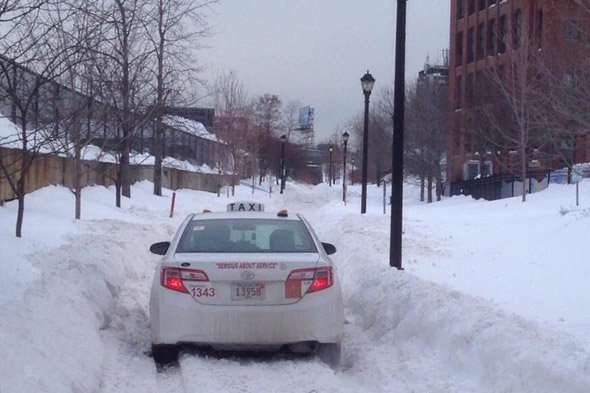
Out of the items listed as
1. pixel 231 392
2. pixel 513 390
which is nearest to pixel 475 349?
pixel 513 390

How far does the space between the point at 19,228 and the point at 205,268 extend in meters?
8.39

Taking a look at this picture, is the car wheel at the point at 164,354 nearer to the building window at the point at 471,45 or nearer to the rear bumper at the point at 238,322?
the rear bumper at the point at 238,322

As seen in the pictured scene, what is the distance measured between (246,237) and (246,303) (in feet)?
5.05

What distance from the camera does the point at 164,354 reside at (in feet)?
27.5

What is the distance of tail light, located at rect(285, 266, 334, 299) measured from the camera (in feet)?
26.9

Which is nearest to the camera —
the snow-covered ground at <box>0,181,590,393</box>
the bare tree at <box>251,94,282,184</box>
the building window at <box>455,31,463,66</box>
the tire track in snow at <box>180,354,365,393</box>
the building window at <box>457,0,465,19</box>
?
the snow-covered ground at <box>0,181,590,393</box>

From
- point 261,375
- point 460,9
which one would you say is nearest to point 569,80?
point 261,375

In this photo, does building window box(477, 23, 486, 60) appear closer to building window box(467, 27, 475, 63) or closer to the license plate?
building window box(467, 27, 475, 63)

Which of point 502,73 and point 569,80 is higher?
point 502,73

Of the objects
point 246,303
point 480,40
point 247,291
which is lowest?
point 246,303

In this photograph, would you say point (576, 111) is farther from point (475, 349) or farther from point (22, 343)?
point (22, 343)

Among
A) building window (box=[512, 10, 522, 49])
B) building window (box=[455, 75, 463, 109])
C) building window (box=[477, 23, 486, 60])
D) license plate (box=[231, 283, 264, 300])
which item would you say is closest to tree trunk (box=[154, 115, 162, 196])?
building window (box=[512, 10, 522, 49])

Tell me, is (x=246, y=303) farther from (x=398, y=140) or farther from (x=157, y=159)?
(x=157, y=159)

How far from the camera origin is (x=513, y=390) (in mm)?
6438
